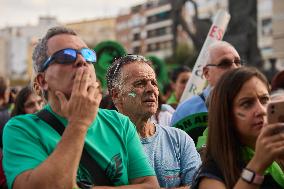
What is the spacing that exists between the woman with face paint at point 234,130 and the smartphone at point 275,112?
213 mm

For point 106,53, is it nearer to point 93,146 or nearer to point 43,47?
point 43,47

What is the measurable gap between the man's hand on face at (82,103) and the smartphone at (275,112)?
0.64 m

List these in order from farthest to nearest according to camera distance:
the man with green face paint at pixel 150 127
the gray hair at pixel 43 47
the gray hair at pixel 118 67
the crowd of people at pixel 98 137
→ the gray hair at pixel 118 67 → the man with green face paint at pixel 150 127 → the gray hair at pixel 43 47 → the crowd of people at pixel 98 137

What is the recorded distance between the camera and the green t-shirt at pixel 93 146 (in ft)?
7.97

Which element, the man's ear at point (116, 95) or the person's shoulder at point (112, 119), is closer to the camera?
the person's shoulder at point (112, 119)

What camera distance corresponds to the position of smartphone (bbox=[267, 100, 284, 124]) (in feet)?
7.04

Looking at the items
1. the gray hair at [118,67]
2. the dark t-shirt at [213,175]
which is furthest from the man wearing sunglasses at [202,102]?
the dark t-shirt at [213,175]

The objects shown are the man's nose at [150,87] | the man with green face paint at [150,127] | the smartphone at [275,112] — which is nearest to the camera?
the smartphone at [275,112]

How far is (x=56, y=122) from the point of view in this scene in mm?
2537

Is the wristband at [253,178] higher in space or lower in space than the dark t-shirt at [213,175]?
higher

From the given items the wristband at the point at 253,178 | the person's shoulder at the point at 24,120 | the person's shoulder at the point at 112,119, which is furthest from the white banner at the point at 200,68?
the wristband at the point at 253,178

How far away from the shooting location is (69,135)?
2.34m

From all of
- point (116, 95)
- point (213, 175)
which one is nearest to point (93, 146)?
point (213, 175)

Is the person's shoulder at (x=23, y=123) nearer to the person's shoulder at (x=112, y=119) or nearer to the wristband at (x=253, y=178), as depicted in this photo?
the person's shoulder at (x=112, y=119)
